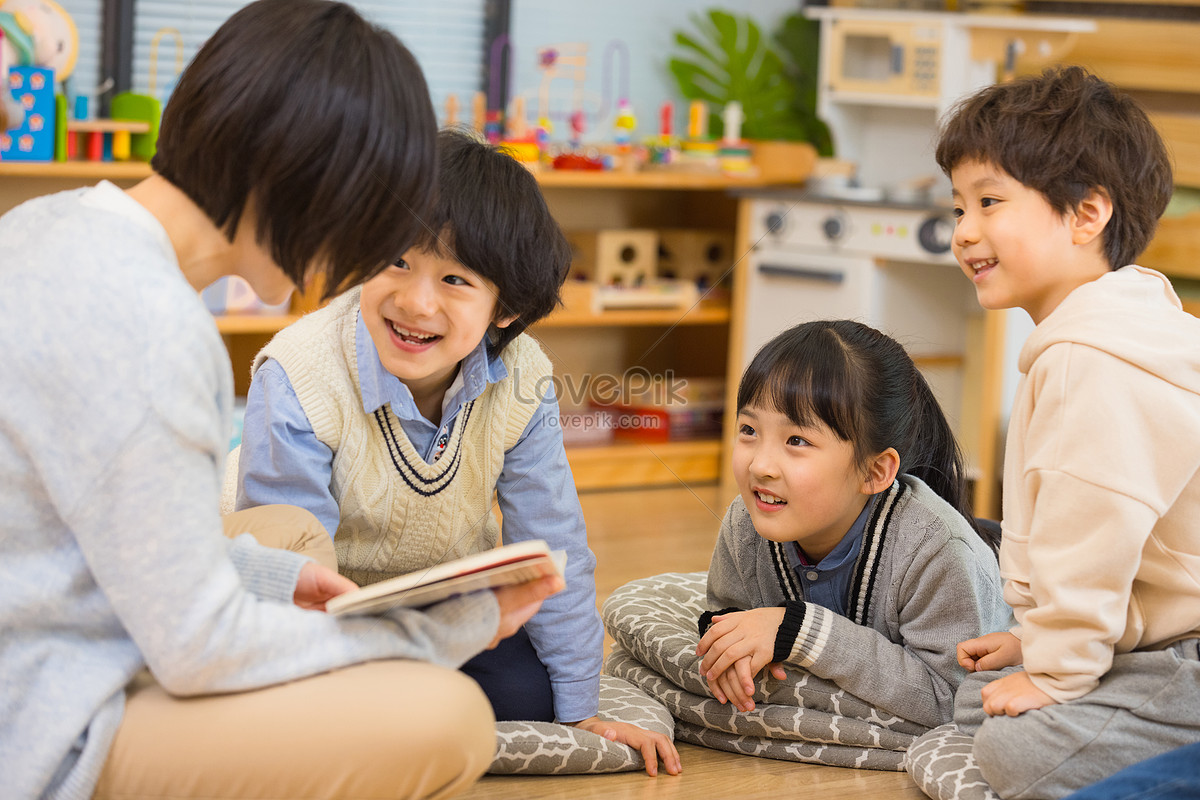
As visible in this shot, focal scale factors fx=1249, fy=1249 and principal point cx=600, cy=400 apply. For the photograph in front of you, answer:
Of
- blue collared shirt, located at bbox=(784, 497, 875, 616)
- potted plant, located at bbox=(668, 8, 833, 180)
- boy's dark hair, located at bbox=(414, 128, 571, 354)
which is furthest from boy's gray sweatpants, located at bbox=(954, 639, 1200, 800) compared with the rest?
potted plant, located at bbox=(668, 8, 833, 180)

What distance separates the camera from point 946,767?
121 cm

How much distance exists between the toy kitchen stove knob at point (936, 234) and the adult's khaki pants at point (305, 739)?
78.3 inches

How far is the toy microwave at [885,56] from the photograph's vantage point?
9.64 feet

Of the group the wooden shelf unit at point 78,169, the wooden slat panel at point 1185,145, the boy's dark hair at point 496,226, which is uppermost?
the wooden slat panel at point 1185,145

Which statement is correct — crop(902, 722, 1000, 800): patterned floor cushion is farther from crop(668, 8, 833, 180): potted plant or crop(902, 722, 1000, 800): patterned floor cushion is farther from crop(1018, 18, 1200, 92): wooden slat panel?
crop(668, 8, 833, 180): potted plant

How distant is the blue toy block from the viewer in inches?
91.7

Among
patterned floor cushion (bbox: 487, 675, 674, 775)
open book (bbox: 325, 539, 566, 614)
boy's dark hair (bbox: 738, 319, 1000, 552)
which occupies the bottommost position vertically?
patterned floor cushion (bbox: 487, 675, 674, 775)

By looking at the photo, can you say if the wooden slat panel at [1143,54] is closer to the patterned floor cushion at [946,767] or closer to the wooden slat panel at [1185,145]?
the wooden slat panel at [1185,145]

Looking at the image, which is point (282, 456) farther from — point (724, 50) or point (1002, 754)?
point (724, 50)

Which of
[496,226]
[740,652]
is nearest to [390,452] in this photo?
[496,226]

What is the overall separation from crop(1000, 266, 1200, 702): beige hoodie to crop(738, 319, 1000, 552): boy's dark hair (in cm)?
23

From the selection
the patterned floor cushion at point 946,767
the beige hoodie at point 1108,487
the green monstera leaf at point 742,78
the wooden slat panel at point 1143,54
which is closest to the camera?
the beige hoodie at point 1108,487

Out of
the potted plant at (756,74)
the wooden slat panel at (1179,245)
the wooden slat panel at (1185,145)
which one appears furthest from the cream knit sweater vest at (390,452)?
the potted plant at (756,74)

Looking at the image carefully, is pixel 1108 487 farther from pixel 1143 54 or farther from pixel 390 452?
pixel 1143 54
